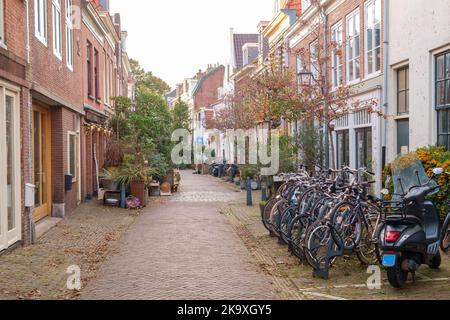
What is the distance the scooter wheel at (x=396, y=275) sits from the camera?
6484mm

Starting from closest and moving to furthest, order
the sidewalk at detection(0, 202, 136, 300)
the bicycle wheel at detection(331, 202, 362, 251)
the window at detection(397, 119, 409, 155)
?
the sidewalk at detection(0, 202, 136, 300), the bicycle wheel at detection(331, 202, 362, 251), the window at detection(397, 119, 409, 155)

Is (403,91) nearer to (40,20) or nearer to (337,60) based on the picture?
(337,60)

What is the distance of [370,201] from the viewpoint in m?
8.09

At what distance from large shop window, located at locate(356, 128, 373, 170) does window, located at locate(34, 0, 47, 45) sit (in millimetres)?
8763

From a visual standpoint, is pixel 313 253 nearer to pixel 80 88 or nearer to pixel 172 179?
pixel 80 88

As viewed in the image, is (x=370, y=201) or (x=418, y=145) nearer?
(x=370, y=201)

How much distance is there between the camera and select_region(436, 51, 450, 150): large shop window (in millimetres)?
11359

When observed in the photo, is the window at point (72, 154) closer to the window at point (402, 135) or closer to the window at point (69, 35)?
the window at point (69, 35)

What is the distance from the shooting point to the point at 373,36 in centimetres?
1548

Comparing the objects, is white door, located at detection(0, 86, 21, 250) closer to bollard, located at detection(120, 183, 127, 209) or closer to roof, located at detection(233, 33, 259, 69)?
bollard, located at detection(120, 183, 127, 209)

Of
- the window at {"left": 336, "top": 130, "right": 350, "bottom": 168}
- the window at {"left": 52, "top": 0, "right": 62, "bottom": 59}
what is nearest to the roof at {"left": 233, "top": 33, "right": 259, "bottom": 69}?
the window at {"left": 336, "top": 130, "right": 350, "bottom": 168}

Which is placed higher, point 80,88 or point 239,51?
point 239,51
